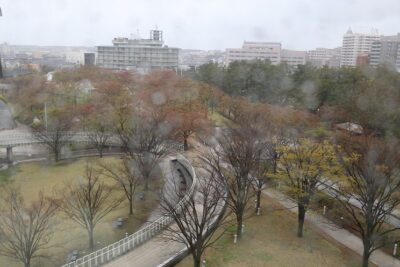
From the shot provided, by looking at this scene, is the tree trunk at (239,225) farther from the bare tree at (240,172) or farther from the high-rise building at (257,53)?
the high-rise building at (257,53)

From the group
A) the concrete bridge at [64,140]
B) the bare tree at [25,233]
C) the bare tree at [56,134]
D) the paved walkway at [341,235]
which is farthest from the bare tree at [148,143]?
the paved walkway at [341,235]

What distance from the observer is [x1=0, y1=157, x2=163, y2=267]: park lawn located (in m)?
11.9

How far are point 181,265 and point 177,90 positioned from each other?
70.3 feet

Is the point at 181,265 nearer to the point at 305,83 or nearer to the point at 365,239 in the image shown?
the point at 365,239

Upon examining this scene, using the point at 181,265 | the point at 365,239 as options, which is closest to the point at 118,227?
the point at 181,265

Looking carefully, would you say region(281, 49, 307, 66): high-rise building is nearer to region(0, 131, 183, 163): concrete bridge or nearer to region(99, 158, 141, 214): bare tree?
region(0, 131, 183, 163): concrete bridge

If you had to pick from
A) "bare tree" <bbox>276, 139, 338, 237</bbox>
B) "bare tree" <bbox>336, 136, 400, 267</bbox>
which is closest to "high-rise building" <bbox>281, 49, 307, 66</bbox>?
"bare tree" <bbox>336, 136, 400, 267</bbox>

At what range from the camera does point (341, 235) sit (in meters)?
13.1

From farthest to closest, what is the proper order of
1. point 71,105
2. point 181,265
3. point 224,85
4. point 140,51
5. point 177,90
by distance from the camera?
1. point 140,51
2. point 224,85
3. point 177,90
4. point 71,105
5. point 181,265

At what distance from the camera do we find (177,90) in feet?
101

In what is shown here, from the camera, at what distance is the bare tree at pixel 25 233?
9695 mm

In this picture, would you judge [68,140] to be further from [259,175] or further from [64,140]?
[259,175]

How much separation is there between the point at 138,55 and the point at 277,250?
252 feet

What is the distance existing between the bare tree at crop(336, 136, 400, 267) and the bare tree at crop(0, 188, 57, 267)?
9039 mm
